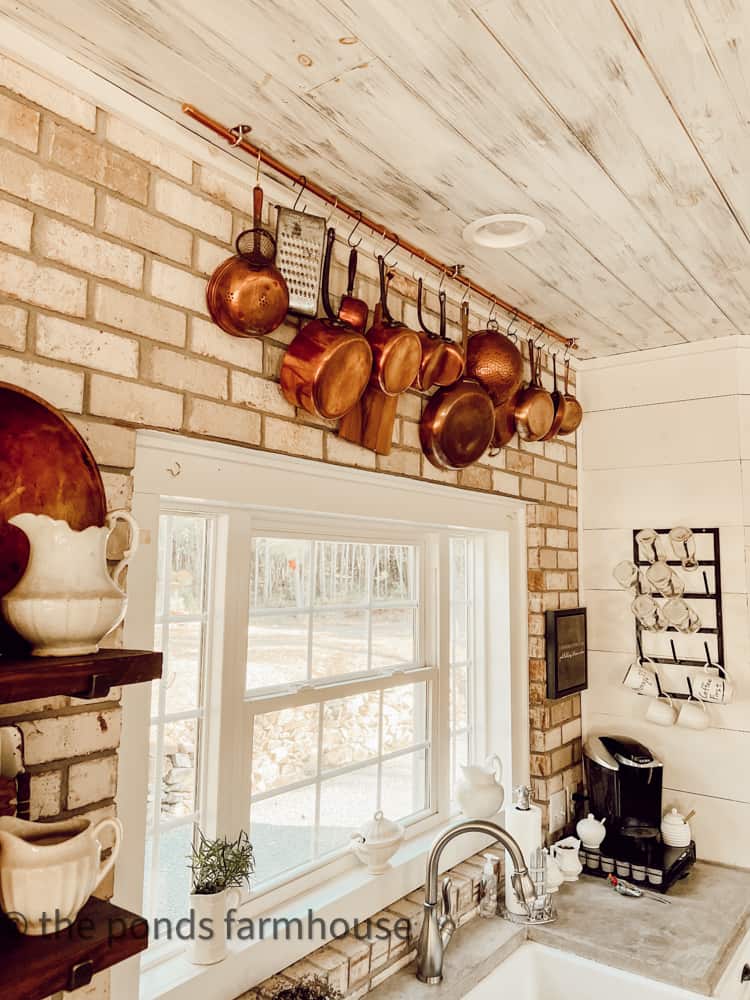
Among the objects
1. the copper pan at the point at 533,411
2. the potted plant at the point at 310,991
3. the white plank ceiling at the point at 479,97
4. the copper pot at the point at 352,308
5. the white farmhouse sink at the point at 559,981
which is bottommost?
the white farmhouse sink at the point at 559,981

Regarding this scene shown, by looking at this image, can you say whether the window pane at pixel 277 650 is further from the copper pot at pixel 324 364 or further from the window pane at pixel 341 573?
the copper pot at pixel 324 364

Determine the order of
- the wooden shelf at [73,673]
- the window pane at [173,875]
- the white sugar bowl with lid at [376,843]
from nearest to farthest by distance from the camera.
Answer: the wooden shelf at [73,673] → the window pane at [173,875] → the white sugar bowl with lid at [376,843]

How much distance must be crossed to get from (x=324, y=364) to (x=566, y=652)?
5.37 ft

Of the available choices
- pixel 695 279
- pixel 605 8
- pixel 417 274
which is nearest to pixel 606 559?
pixel 695 279

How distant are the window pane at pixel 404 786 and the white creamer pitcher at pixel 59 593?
1.41 meters

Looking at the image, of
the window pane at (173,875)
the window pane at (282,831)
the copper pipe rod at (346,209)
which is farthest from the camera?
the window pane at (282,831)

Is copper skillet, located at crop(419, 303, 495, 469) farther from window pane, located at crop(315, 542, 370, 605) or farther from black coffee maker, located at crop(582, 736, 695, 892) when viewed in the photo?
black coffee maker, located at crop(582, 736, 695, 892)

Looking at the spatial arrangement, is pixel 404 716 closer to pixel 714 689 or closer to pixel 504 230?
pixel 714 689

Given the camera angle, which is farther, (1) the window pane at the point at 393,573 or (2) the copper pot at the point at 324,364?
(1) the window pane at the point at 393,573

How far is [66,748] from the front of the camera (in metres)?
1.25

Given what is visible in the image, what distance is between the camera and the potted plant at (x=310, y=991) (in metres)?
1.56

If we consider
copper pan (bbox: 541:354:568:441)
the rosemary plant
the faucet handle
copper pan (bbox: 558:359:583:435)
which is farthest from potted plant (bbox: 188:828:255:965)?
copper pan (bbox: 558:359:583:435)

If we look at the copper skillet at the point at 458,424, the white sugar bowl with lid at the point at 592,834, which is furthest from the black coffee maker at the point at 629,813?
the copper skillet at the point at 458,424

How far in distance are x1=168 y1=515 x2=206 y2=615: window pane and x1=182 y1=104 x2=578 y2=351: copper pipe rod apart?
811mm
